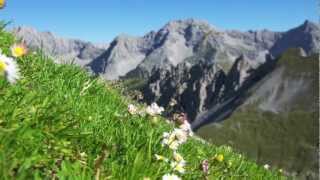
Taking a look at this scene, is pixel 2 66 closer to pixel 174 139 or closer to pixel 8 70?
pixel 8 70

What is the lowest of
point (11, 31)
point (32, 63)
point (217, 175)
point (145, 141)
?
point (217, 175)

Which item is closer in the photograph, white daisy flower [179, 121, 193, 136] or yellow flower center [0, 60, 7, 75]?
yellow flower center [0, 60, 7, 75]

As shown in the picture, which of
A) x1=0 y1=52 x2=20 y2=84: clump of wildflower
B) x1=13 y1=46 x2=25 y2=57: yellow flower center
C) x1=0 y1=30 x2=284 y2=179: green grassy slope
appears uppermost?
x1=13 y1=46 x2=25 y2=57: yellow flower center

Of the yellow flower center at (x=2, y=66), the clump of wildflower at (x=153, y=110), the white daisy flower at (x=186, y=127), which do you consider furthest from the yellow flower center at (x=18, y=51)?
the clump of wildflower at (x=153, y=110)

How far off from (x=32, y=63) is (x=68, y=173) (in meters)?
6.09

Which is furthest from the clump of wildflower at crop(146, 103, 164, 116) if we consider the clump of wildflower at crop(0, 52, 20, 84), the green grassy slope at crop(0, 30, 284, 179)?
the clump of wildflower at crop(0, 52, 20, 84)

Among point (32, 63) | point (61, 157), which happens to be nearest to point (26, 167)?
point (61, 157)

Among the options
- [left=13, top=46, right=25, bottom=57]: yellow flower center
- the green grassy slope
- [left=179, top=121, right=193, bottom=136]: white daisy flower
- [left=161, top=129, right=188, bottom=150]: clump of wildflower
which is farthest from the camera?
[left=179, top=121, right=193, bottom=136]: white daisy flower

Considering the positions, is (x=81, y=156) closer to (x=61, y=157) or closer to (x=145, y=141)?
(x=61, y=157)

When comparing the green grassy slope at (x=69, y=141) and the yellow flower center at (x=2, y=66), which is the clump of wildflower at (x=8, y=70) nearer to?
the yellow flower center at (x=2, y=66)

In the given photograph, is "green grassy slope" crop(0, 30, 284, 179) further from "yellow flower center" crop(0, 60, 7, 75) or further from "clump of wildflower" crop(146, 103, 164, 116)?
"yellow flower center" crop(0, 60, 7, 75)

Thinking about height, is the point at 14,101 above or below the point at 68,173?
above

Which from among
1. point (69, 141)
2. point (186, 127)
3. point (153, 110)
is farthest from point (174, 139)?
point (153, 110)

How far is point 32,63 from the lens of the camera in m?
9.59
